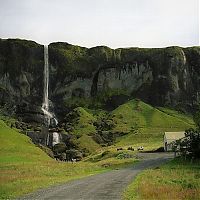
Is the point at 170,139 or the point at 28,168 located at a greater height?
the point at 28,168

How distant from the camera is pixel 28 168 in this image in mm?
65312

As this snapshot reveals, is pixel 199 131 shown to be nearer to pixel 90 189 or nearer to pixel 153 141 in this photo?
pixel 90 189

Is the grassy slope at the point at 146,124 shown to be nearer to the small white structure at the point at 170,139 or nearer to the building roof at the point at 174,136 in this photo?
the building roof at the point at 174,136

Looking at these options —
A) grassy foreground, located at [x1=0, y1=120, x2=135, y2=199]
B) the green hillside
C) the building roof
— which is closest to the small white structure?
the building roof

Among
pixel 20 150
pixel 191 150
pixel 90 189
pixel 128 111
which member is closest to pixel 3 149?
pixel 20 150

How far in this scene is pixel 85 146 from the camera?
500ft

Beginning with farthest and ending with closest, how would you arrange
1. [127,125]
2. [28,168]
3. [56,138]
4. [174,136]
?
[127,125]
[56,138]
[174,136]
[28,168]

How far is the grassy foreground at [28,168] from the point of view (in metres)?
39.1

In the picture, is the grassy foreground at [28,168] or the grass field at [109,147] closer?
the grassy foreground at [28,168]

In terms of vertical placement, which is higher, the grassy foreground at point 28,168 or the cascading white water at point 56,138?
the grassy foreground at point 28,168

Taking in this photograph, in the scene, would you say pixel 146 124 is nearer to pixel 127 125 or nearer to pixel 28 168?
pixel 127 125

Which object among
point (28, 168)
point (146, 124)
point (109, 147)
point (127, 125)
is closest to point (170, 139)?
point (109, 147)

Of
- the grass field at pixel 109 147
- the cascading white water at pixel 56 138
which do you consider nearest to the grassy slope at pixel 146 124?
the grass field at pixel 109 147

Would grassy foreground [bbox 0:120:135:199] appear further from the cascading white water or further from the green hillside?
the green hillside
